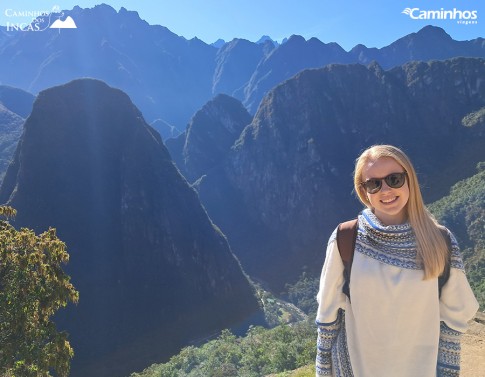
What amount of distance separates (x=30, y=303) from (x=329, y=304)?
10389 millimetres

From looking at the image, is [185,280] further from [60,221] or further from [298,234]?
[298,234]

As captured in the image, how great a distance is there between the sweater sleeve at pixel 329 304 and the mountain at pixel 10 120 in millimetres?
120025

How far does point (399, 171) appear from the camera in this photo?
3.40 metres

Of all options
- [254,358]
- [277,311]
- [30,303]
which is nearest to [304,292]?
[277,311]

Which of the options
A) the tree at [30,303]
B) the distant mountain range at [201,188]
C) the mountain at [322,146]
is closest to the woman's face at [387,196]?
the tree at [30,303]

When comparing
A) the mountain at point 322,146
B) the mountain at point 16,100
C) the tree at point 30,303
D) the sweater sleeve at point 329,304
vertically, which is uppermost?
the mountain at point 16,100

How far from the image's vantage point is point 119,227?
79812mm

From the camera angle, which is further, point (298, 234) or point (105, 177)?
Answer: point (298, 234)

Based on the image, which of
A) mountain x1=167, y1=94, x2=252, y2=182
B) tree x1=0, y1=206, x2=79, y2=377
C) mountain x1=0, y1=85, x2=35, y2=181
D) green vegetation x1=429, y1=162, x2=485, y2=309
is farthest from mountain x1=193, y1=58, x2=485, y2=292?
tree x1=0, y1=206, x2=79, y2=377

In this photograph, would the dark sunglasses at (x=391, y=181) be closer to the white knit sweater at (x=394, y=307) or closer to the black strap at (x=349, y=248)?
the white knit sweater at (x=394, y=307)

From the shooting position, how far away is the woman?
10.7 feet

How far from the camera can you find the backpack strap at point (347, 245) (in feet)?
11.2

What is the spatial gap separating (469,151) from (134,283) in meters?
84.6

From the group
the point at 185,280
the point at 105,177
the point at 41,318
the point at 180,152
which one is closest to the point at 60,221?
the point at 105,177
